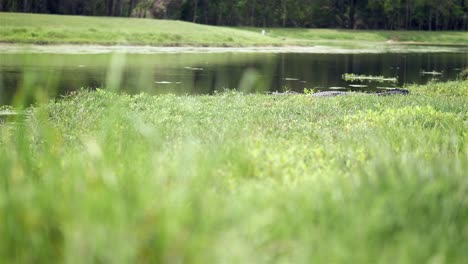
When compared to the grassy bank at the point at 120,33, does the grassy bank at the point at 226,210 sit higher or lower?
lower

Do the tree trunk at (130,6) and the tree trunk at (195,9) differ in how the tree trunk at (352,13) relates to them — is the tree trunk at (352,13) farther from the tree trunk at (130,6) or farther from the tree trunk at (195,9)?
the tree trunk at (130,6)

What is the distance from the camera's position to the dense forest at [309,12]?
3888 inches

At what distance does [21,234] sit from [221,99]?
15172 mm

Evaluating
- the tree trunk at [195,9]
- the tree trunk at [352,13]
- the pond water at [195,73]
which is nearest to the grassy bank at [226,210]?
the pond water at [195,73]

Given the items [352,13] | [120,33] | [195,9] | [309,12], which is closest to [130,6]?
[195,9]

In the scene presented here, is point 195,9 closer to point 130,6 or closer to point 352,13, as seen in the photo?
point 130,6

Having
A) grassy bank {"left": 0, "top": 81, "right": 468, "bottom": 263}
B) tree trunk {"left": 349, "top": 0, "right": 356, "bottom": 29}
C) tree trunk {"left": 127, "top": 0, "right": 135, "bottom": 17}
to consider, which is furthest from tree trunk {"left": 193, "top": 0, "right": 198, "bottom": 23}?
grassy bank {"left": 0, "top": 81, "right": 468, "bottom": 263}

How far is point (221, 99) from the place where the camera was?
18812 mm

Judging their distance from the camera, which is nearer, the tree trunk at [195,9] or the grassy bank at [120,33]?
the grassy bank at [120,33]

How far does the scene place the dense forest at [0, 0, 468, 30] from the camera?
9875 centimetres

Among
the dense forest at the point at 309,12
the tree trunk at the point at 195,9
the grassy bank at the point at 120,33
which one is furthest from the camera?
the dense forest at the point at 309,12

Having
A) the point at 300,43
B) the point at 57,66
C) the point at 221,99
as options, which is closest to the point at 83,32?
the point at 57,66

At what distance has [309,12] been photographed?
4247 inches

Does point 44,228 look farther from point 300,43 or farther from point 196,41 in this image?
point 300,43
